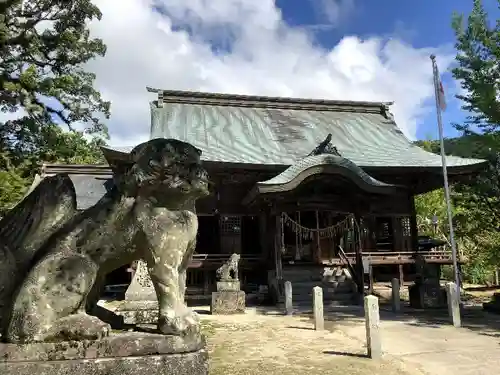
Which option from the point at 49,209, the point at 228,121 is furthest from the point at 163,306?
the point at 228,121

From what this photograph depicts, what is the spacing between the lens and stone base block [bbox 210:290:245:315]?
1209 centimetres

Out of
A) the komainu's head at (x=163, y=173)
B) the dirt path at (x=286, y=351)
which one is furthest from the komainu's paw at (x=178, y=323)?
the dirt path at (x=286, y=351)

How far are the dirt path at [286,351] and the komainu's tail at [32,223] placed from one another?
3577 millimetres

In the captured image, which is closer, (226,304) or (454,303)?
(454,303)

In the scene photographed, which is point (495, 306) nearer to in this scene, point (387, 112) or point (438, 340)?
point (438, 340)

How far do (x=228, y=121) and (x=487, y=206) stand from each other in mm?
12089

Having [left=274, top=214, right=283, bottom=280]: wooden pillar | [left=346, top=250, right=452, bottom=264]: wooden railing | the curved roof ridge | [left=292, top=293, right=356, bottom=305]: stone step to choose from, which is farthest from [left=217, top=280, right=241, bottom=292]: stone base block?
Result: the curved roof ridge

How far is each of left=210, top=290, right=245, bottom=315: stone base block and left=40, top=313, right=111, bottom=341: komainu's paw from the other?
9752 millimetres

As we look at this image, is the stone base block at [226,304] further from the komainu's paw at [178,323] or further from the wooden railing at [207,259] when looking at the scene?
the komainu's paw at [178,323]

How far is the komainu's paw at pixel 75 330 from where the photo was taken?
8.46 feet

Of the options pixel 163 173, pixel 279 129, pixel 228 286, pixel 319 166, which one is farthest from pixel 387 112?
pixel 163 173

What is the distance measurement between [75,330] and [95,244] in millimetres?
546

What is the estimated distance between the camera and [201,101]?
74.6 feet

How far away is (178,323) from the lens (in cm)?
275
